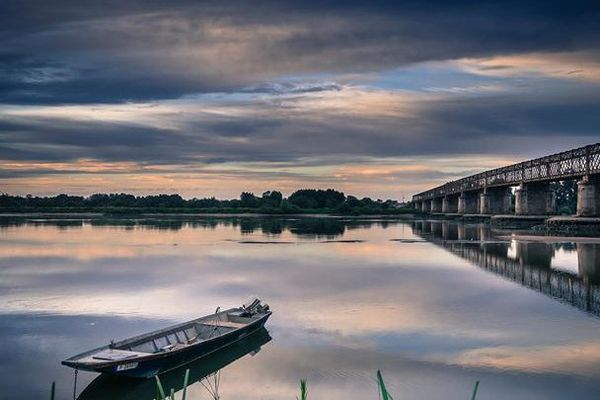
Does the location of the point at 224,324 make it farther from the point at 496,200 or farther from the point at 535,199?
the point at 496,200

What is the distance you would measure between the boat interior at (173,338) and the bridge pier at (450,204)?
140 m

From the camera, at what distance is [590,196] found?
69.8 m

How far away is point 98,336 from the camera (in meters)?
22.1

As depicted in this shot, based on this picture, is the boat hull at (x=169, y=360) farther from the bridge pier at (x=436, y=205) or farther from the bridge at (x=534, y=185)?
the bridge pier at (x=436, y=205)

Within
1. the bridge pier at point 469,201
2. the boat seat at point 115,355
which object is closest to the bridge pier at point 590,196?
the boat seat at point 115,355

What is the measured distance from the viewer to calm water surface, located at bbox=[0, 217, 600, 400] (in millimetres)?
17031

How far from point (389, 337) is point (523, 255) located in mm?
31382

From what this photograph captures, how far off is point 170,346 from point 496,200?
10612cm

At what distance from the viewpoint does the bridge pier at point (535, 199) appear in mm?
92875

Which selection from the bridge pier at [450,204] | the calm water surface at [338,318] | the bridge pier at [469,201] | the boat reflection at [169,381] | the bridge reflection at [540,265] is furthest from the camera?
the bridge pier at [450,204]

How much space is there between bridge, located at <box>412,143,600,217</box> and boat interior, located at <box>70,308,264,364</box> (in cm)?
5773

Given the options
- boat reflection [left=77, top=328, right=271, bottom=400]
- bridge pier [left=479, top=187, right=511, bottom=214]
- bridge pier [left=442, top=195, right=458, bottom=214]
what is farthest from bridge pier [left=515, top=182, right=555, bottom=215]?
boat reflection [left=77, top=328, right=271, bottom=400]

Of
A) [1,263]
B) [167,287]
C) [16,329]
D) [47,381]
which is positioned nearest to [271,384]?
[47,381]

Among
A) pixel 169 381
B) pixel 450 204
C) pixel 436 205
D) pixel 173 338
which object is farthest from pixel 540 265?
pixel 436 205
